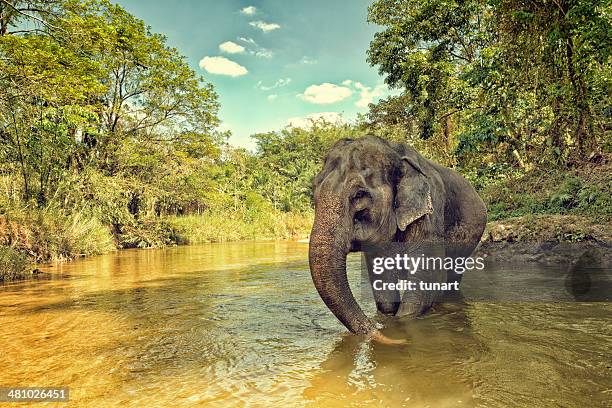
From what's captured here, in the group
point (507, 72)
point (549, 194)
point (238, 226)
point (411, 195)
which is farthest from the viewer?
point (238, 226)

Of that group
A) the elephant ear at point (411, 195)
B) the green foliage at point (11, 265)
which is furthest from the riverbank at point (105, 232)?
the elephant ear at point (411, 195)

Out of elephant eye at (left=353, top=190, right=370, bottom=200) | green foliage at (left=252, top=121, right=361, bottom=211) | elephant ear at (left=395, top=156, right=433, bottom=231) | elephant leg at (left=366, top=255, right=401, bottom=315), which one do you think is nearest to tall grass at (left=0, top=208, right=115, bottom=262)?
elephant leg at (left=366, top=255, right=401, bottom=315)

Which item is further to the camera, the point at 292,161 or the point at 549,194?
the point at 292,161

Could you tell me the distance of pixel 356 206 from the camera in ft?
13.1

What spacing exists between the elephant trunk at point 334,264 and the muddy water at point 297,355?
0.71 ft

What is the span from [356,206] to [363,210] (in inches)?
3.7

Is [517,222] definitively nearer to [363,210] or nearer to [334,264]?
[363,210]

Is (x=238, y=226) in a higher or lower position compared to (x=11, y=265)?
higher

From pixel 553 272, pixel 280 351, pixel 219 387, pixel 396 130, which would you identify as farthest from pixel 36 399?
pixel 396 130

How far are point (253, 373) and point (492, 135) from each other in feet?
39.6

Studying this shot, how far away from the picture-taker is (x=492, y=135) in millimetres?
13195

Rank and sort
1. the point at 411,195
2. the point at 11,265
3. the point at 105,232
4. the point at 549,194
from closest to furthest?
the point at 411,195 < the point at 11,265 < the point at 549,194 < the point at 105,232

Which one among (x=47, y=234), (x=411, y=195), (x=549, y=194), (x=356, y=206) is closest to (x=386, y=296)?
(x=411, y=195)

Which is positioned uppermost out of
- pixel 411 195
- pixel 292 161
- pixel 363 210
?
pixel 292 161
